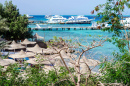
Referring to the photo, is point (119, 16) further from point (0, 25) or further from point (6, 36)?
point (6, 36)

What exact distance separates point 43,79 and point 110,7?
5167 millimetres

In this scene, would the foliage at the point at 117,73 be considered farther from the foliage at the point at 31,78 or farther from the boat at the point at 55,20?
the boat at the point at 55,20

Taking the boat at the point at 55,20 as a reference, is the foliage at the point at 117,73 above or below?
above

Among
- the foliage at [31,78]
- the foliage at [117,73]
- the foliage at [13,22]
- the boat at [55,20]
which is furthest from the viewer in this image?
the boat at [55,20]

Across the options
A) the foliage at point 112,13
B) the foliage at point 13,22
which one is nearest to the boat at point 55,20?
the foliage at point 13,22

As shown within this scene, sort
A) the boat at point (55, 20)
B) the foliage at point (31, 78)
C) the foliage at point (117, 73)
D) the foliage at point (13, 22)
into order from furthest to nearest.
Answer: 1. the boat at point (55, 20)
2. the foliage at point (13, 22)
3. the foliage at point (117, 73)
4. the foliage at point (31, 78)

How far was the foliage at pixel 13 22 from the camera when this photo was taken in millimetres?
30806

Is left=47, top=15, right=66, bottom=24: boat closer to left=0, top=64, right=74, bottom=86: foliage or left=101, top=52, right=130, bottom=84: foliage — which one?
left=0, top=64, right=74, bottom=86: foliage

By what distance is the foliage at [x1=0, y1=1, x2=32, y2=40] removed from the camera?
30.8 meters

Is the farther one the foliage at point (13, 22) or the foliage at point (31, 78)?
the foliage at point (13, 22)

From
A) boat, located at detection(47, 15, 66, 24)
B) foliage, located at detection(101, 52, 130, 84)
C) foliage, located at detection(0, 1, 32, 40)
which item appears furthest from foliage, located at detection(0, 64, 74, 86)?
boat, located at detection(47, 15, 66, 24)

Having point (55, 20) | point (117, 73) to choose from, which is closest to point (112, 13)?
point (117, 73)

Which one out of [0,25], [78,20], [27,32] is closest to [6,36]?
[27,32]

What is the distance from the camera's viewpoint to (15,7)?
32719 mm
